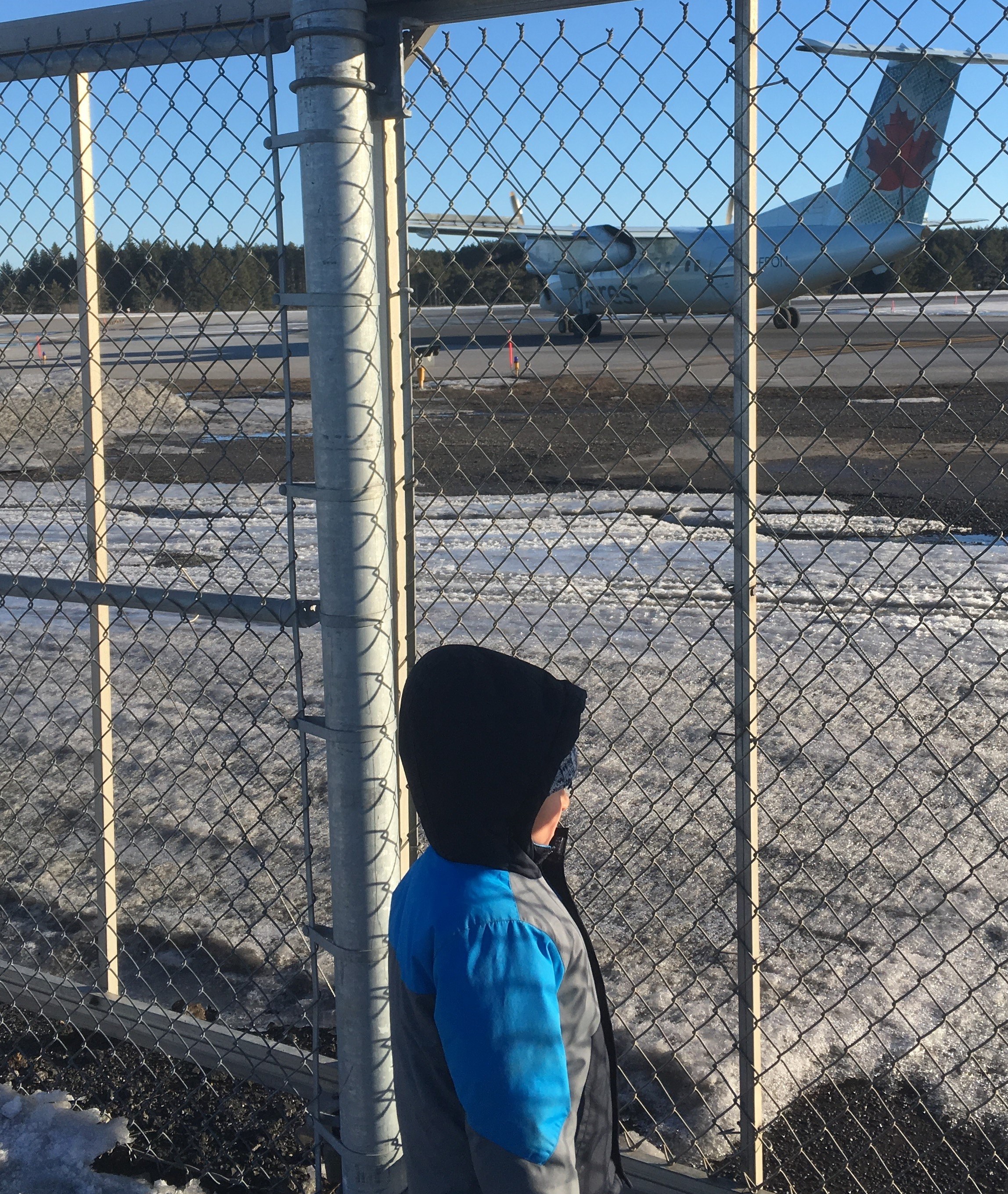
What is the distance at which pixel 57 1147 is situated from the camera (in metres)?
2.65

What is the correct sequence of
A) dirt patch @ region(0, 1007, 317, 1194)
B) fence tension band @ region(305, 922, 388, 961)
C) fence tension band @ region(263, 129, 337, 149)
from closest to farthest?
fence tension band @ region(263, 129, 337, 149)
fence tension band @ region(305, 922, 388, 961)
dirt patch @ region(0, 1007, 317, 1194)

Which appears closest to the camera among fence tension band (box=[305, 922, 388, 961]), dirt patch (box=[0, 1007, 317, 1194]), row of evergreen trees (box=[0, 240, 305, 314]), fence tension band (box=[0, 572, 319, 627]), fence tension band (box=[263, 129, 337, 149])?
fence tension band (box=[263, 129, 337, 149])

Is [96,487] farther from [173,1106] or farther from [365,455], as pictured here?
[173,1106]

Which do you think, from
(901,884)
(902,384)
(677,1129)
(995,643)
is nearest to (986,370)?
(902,384)

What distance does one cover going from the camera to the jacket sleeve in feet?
4.46

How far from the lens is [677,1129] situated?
2787 mm

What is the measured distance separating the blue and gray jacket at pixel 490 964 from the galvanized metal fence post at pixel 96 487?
1402 mm

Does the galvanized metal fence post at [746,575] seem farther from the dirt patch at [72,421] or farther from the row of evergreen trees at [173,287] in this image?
the dirt patch at [72,421]

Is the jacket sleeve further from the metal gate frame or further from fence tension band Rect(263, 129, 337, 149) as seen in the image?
fence tension band Rect(263, 129, 337, 149)

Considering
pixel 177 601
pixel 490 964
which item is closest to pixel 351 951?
pixel 490 964

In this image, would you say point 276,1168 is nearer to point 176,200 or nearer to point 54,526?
point 176,200

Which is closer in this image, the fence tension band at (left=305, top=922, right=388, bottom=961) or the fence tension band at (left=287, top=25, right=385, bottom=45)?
the fence tension band at (left=287, top=25, right=385, bottom=45)

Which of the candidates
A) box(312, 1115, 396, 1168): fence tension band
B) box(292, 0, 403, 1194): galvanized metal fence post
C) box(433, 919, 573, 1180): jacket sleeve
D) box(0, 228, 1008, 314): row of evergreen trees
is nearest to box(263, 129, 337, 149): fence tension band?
box(292, 0, 403, 1194): galvanized metal fence post

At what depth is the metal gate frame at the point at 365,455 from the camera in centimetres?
185
